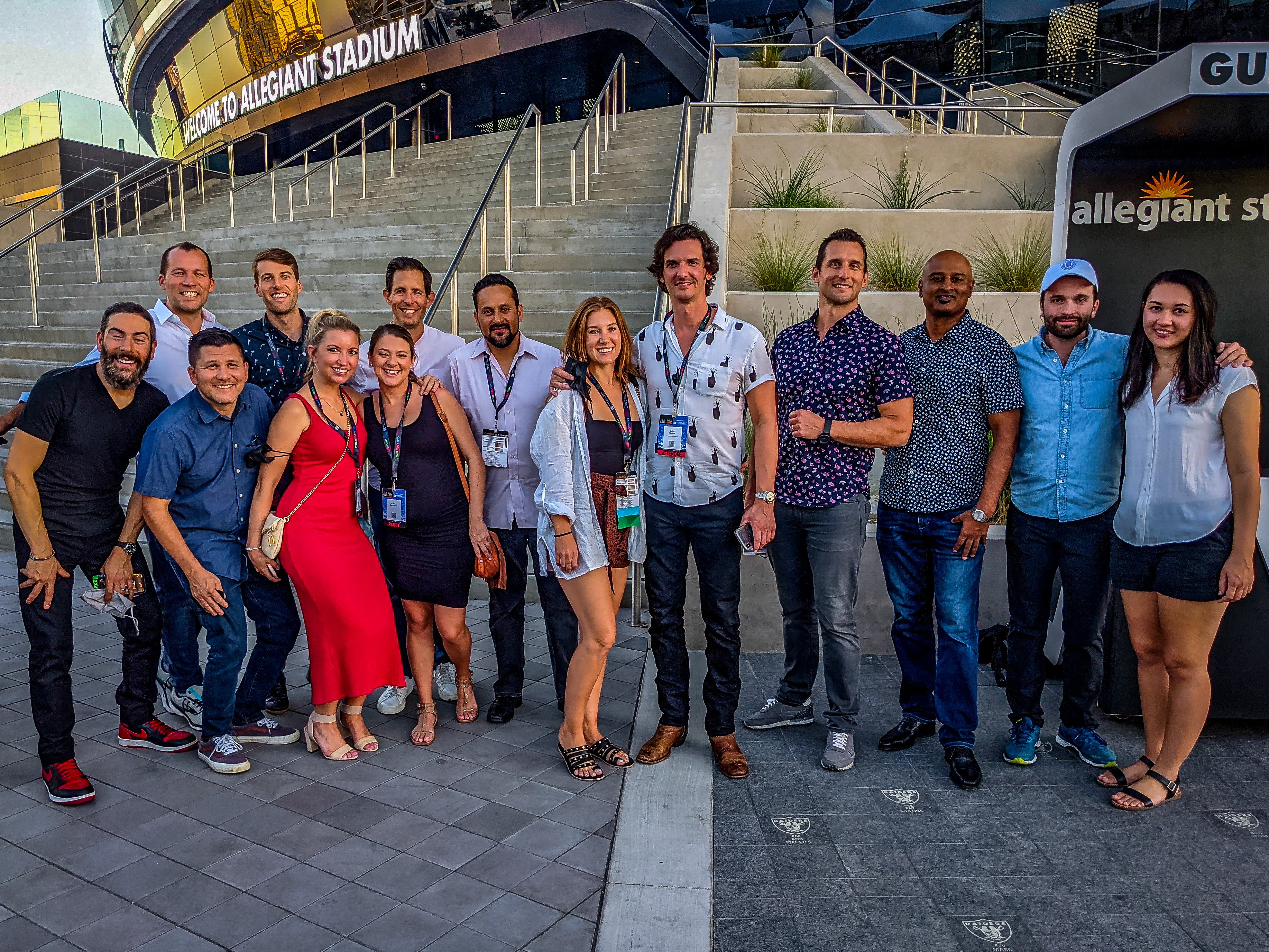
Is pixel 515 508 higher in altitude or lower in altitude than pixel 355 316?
lower

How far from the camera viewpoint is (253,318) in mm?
9969

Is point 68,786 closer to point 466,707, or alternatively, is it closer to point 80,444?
point 80,444

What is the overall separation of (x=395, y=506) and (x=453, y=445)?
375 millimetres

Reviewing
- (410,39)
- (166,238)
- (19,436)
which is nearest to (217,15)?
(410,39)

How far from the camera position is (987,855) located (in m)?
3.16

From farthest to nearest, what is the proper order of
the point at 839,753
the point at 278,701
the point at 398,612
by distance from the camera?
1. the point at 398,612
2. the point at 278,701
3. the point at 839,753

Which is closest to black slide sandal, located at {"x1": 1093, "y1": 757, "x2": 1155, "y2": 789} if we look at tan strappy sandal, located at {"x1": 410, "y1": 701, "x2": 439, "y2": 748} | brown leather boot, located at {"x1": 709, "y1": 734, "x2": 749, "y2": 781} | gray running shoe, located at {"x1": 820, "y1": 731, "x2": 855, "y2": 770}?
gray running shoe, located at {"x1": 820, "y1": 731, "x2": 855, "y2": 770}

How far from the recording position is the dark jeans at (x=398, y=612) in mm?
4250

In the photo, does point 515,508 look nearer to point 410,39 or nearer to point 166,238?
point 166,238

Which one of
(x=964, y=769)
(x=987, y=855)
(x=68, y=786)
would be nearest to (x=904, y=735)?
(x=964, y=769)

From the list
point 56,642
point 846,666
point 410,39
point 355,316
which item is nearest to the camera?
point 56,642

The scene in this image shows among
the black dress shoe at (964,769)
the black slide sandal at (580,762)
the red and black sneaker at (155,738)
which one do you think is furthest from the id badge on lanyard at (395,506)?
the black dress shoe at (964,769)

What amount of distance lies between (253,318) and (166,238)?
3.72 metres

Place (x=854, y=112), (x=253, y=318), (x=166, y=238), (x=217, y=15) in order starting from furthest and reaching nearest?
(x=217, y=15), (x=166, y=238), (x=854, y=112), (x=253, y=318)
